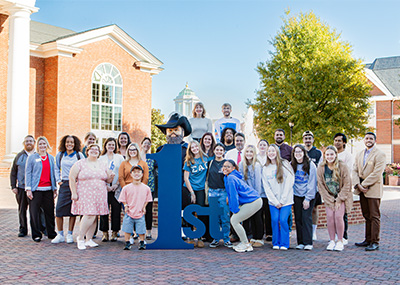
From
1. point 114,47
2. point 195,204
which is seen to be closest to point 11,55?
point 114,47

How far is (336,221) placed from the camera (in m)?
7.46

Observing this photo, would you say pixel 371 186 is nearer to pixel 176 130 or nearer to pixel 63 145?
pixel 176 130

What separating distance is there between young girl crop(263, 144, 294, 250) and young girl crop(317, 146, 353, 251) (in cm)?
64

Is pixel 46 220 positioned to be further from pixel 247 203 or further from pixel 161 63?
pixel 161 63

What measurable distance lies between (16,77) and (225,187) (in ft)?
60.3

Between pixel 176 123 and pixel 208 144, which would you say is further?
pixel 208 144

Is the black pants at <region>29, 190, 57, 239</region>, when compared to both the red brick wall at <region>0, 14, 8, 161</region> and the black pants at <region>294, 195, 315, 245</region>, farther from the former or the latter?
the red brick wall at <region>0, 14, 8, 161</region>

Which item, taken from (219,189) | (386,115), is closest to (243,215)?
(219,189)

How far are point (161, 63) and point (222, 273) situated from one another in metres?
28.5

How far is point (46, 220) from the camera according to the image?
8195 millimetres

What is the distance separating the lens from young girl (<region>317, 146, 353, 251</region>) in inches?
293

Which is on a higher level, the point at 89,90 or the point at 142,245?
the point at 89,90

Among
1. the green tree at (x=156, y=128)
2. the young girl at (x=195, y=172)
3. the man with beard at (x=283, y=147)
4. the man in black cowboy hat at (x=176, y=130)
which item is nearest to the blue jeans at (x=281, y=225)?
the young girl at (x=195, y=172)

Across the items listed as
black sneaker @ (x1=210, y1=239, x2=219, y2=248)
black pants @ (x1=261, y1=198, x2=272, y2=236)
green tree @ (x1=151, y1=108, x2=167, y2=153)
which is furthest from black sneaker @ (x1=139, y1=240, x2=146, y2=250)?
green tree @ (x1=151, y1=108, x2=167, y2=153)
